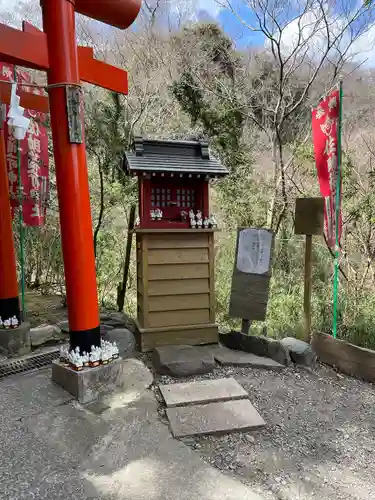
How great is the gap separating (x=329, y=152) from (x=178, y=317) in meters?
2.65

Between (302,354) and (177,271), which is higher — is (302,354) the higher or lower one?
the lower one

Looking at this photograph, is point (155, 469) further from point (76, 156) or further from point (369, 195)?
point (369, 195)

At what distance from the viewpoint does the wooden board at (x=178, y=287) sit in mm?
4363

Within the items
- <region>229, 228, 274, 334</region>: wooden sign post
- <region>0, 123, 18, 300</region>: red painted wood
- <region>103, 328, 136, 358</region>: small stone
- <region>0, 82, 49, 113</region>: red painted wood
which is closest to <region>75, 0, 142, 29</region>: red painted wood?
<region>0, 82, 49, 113</region>: red painted wood

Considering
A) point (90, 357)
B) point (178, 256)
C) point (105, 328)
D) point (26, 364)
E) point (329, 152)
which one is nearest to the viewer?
point (90, 357)

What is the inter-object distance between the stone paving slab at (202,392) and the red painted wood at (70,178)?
962 mm

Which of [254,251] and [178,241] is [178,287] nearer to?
[178,241]

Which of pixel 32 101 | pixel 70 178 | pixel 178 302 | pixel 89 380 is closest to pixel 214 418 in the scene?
pixel 89 380

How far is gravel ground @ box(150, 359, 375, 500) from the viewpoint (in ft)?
7.34

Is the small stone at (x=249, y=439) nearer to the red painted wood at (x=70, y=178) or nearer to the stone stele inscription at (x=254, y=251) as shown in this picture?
the red painted wood at (x=70, y=178)

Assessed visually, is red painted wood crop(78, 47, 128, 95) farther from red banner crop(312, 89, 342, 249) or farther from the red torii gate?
red banner crop(312, 89, 342, 249)

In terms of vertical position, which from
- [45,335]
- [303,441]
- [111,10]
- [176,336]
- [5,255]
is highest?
[111,10]

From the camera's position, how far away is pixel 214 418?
114 inches

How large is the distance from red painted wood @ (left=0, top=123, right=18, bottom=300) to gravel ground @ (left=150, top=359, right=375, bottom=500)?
1960 mm
